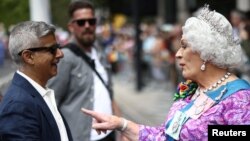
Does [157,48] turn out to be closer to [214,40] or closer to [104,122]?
[104,122]

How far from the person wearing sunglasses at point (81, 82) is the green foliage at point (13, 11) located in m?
1.90

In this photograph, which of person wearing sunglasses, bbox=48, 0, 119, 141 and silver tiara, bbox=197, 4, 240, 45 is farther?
person wearing sunglasses, bbox=48, 0, 119, 141

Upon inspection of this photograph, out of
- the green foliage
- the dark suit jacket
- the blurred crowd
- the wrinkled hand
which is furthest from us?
the blurred crowd

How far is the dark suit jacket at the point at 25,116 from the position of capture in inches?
101

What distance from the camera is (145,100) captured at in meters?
13.0

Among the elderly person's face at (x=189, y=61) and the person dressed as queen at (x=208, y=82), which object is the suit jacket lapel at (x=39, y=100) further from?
the elderly person's face at (x=189, y=61)

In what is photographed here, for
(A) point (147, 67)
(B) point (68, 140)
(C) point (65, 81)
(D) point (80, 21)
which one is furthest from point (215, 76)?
(A) point (147, 67)

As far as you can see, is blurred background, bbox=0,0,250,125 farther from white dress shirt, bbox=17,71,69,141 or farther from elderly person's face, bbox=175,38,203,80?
elderly person's face, bbox=175,38,203,80

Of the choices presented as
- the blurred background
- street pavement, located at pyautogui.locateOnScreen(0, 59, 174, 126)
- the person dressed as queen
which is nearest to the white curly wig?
the person dressed as queen

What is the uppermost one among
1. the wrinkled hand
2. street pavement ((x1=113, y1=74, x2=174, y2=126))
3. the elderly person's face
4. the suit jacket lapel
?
the elderly person's face

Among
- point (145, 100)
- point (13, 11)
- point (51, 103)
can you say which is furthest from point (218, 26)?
point (145, 100)

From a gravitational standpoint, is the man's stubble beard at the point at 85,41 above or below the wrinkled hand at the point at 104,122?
above

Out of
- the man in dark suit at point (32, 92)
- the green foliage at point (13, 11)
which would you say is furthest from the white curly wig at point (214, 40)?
the green foliage at point (13, 11)

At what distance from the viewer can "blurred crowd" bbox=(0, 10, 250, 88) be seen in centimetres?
885
